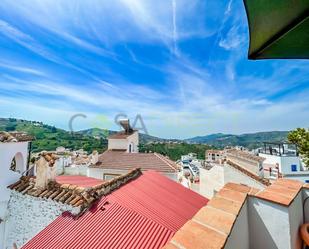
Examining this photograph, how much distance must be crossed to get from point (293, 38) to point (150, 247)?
4.59 m

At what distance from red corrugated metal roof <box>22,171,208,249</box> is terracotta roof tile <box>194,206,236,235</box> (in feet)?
10.3

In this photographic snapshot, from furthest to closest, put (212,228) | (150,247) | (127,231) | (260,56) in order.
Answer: (127,231)
(150,247)
(212,228)
(260,56)

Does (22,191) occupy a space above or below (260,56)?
below

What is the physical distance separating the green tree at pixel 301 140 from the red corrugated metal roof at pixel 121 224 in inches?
551

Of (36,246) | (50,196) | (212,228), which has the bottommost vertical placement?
(36,246)

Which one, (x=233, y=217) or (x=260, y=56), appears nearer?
(x=260, y=56)

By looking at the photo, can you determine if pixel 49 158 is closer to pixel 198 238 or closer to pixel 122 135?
pixel 198 238

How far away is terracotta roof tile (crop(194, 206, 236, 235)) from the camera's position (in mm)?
1644

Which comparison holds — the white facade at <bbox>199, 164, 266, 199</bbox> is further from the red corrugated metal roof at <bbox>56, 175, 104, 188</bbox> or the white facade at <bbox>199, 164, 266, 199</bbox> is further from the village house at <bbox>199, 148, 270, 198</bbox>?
the red corrugated metal roof at <bbox>56, 175, 104, 188</bbox>

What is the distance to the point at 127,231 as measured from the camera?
16.4 feet

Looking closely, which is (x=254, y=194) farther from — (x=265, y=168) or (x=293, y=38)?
(x=265, y=168)

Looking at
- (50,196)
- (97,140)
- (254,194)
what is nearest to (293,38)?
(254,194)

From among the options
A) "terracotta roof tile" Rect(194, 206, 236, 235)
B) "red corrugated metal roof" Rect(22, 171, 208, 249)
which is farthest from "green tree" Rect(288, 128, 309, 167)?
"terracotta roof tile" Rect(194, 206, 236, 235)

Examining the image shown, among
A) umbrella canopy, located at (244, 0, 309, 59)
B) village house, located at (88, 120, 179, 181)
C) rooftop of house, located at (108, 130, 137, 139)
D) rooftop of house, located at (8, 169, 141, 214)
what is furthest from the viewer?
rooftop of house, located at (108, 130, 137, 139)
